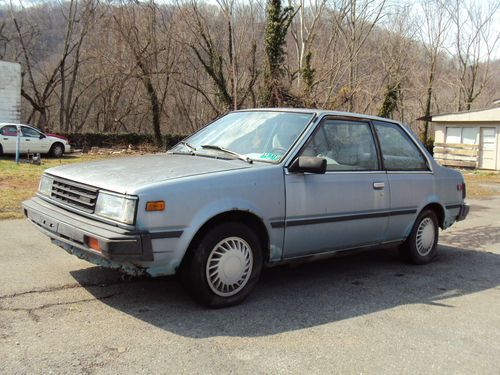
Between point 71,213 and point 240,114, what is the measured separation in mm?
2198

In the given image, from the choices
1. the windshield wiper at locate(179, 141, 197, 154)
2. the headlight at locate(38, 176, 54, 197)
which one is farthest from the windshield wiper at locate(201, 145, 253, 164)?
the headlight at locate(38, 176, 54, 197)

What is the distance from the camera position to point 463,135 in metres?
26.3

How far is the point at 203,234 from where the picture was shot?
13.6ft

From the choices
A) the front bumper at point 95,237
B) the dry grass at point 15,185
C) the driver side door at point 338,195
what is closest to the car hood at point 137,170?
the front bumper at point 95,237

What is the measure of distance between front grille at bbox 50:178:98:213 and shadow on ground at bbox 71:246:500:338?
2.77 ft

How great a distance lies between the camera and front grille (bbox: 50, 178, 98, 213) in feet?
13.3

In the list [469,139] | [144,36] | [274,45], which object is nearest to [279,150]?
[274,45]

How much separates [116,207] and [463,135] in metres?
25.6

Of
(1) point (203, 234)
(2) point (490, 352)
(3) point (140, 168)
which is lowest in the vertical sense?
(2) point (490, 352)

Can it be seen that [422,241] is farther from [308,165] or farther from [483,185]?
Answer: [483,185]

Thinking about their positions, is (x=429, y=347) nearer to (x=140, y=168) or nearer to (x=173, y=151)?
(x=140, y=168)

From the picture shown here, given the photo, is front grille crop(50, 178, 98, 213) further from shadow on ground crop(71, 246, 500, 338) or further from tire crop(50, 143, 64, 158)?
tire crop(50, 143, 64, 158)

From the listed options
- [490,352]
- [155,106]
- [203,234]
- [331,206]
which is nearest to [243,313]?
[203,234]

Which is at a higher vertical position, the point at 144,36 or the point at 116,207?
the point at 144,36
